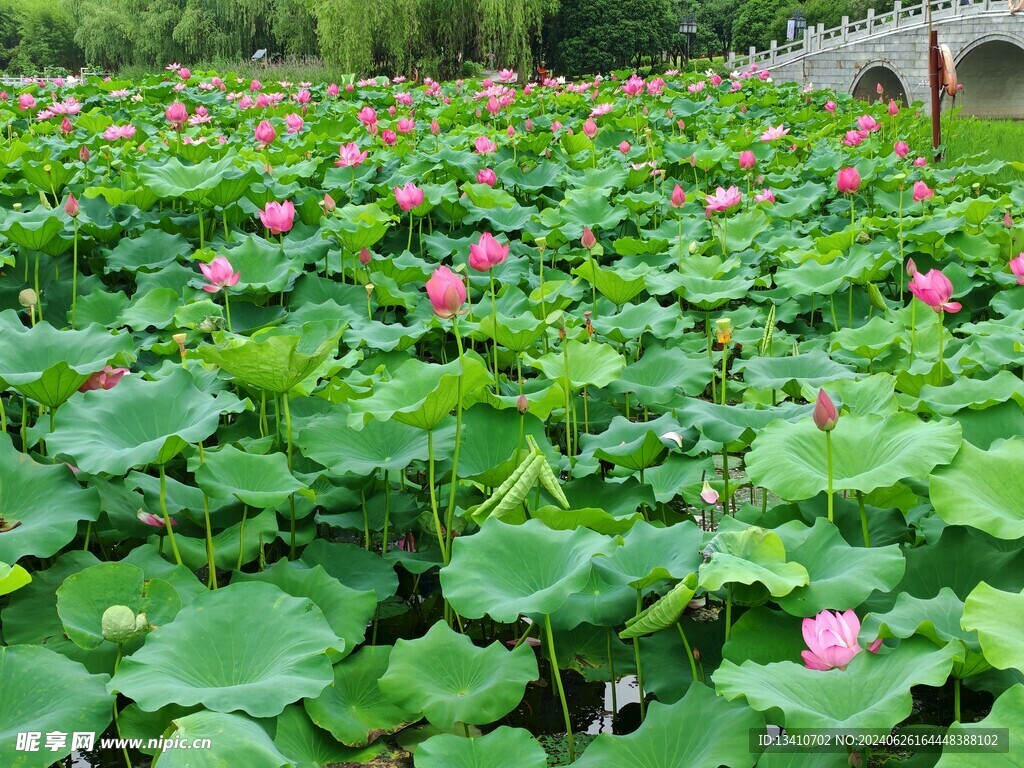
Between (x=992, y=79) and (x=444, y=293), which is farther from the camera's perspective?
(x=992, y=79)

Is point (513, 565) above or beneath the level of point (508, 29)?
beneath

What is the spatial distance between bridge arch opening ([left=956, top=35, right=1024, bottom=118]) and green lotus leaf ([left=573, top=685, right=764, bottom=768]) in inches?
1013

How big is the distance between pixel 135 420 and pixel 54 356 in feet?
1.01

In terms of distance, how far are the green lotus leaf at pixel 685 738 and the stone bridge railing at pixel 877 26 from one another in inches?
838

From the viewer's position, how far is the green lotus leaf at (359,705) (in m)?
1.30

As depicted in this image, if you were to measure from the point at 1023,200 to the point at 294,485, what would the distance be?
12.4 ft

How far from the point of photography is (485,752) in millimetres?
1148

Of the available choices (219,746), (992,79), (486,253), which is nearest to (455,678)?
(219,746)

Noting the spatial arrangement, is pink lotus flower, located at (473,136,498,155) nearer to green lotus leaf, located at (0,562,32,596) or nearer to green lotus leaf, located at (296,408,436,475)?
green lotus leaf, located at (296,408,436,475)

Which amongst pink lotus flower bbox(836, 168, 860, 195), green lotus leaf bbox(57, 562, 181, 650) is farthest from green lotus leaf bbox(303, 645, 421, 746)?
pink lotus flower bbox(836, 168, 860, 195)

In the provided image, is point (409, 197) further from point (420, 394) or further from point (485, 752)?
point (485, 752)

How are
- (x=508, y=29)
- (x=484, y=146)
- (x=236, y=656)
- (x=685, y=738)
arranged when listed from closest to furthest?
(x=685, y=738), (x=236, y=656), (x=484, y=146), (x=508, y=29)

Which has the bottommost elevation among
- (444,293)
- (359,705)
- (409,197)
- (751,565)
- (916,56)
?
(359,705)

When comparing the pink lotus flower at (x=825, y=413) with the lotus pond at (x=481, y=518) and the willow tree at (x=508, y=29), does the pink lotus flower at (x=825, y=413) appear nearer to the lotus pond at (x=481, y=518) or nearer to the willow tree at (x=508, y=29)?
the lotus pond at (x=481, y=518)
